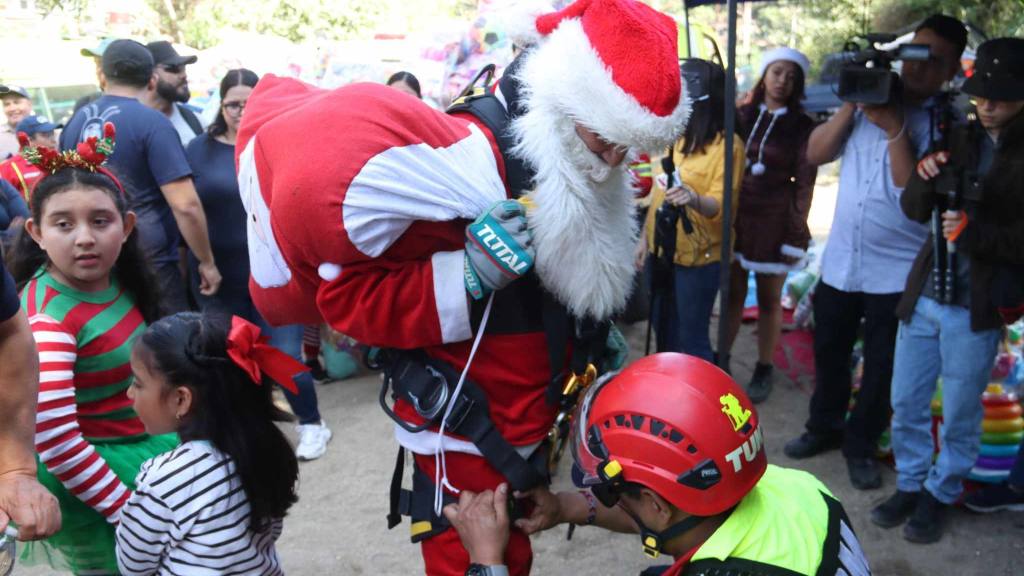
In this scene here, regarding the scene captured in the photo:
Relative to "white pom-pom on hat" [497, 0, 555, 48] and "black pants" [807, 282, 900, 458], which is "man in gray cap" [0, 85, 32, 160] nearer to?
"white pom-pom on hat" [497, 0, 555, 48]

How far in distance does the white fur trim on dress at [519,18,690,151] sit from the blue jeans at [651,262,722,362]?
8.66ft

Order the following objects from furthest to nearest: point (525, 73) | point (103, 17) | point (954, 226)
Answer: point (103, 17)
point (954, 226)
point (525, 73)

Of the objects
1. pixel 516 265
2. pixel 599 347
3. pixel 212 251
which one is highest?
pixel 516 265

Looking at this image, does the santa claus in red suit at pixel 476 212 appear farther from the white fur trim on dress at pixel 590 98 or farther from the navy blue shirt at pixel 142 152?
the navy blue shirt at pixel 142 152

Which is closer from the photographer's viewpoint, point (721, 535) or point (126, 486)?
point (721, 535)

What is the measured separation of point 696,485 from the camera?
1.59 m

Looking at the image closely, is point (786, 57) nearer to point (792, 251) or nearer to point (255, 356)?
point (792, 251)

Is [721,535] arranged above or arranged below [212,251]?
above

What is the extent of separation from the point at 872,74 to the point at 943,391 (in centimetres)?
128

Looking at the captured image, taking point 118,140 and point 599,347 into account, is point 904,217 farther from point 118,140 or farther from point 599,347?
point 118,140

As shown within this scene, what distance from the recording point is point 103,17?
1193 centimetres

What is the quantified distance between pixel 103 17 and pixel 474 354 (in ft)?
41.0

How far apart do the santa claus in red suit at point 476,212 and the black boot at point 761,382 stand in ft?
10.3

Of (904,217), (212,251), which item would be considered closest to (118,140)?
(212,251)
